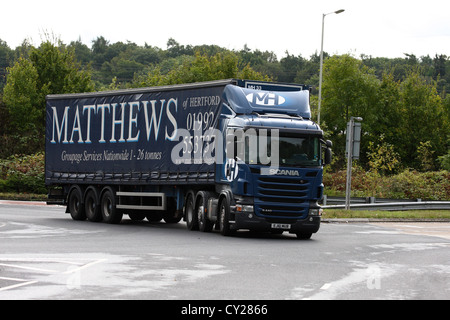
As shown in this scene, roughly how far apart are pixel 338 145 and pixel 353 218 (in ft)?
121

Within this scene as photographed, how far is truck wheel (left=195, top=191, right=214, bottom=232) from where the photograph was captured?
2283 centimetres

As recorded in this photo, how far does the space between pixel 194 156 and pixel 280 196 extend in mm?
3379

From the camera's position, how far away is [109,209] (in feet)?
91.2

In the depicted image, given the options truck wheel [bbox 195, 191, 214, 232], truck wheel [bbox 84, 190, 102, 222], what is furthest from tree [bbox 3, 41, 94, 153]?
truck wheel [bbox 195, 191, 214, 232]

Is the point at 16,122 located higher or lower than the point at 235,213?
higher

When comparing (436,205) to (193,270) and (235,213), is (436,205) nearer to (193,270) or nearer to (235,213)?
(235,213)

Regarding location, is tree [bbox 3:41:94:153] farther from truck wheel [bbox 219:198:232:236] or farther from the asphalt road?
truck wheel [bbox 219:198:232:236]

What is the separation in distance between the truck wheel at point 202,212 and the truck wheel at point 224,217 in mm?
741

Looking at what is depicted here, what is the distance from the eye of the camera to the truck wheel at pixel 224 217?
2158 centimetres

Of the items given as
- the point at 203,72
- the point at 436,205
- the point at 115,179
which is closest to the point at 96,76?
the point at 203,72

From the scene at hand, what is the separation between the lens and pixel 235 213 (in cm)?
2123

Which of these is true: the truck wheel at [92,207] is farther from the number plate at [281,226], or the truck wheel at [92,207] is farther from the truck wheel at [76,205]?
the number plate at [281,226]

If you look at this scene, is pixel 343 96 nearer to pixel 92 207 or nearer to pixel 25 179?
pixel 25 179

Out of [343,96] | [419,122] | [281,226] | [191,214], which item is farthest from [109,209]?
[419,122]
